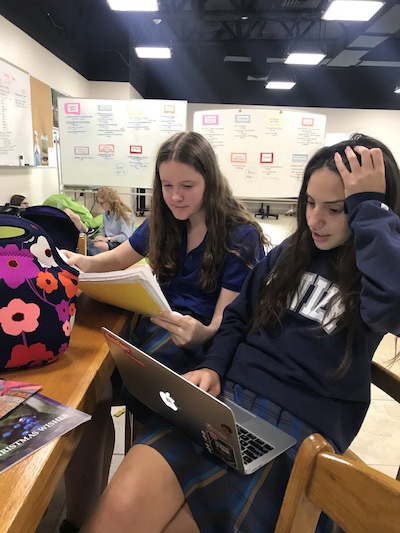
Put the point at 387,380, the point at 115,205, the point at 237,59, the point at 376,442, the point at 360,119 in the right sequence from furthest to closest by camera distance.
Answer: the point at 360,119, the point at 237,59, the point at 115,205, the point at 376,442, the point at 387,380

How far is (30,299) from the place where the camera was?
722mm

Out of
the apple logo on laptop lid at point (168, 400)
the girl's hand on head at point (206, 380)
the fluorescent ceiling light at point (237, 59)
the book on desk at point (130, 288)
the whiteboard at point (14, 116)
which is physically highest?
the fluorescent ceiling light at point (237, 59)

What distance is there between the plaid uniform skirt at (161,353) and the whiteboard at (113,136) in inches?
131

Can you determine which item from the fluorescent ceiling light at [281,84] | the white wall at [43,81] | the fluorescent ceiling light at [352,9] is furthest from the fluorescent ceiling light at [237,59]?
the fluorescent ceiling light at [352,9]

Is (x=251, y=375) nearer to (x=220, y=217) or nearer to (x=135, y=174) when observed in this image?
(x=220, y=217)

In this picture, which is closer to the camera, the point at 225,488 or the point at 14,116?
the point at 225,488

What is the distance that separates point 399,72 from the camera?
906cm

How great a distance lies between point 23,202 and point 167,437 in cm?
387

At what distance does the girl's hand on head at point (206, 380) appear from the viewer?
2.86 ft

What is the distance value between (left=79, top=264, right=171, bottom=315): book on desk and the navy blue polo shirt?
0.74 feet

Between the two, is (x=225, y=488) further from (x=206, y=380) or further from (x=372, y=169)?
(x=372, y=169)

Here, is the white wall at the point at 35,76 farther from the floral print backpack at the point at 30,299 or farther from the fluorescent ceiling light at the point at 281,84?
the fluorescent ceiling light at the point at 281,84

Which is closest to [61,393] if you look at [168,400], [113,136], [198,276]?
[168,400]

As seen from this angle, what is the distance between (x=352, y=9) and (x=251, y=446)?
537 centimetres
